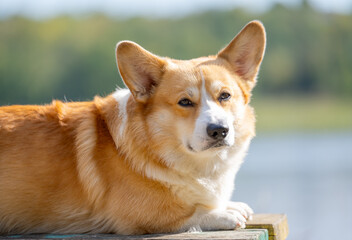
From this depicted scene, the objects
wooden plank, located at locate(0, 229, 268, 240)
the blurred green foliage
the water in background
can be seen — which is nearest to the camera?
wooden plank, located at locate(0, 229, 268, 240)

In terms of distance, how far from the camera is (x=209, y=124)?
3406 mm

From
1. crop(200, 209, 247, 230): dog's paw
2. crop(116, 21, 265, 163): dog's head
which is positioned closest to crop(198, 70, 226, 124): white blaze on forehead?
crop(116, 21, 265, 163): dog's head

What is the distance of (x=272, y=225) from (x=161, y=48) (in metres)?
36.2

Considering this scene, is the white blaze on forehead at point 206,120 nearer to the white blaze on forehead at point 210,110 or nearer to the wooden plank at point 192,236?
the white blaze on forehead at point 210,110

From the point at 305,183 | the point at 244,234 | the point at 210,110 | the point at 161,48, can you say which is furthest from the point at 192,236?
the point at 161,48

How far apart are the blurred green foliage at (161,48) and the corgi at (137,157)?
1225 inches

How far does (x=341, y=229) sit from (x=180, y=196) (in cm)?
501

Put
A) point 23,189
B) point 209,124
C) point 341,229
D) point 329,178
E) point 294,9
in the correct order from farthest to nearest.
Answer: point 294,9 < point 329,178 < point 341,229 < point 23,189 < point 209,124

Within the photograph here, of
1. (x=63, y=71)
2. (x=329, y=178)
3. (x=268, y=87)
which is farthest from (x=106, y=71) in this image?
(x=329, y=178)

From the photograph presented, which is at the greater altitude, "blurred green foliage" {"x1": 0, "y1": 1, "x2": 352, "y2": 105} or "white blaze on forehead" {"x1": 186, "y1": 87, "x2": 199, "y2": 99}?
"white blaze on forehead" {"x1": 186, "y1": 87, "x2": 199, "y2": 99}

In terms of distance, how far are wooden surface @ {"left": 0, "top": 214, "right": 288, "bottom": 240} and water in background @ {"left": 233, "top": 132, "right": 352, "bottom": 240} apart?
122 centimetres

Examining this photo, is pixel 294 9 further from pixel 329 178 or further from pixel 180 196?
pixel 180 196

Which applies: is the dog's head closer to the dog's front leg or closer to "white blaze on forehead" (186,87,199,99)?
"white blaze on forehead" (186,87,199,99)

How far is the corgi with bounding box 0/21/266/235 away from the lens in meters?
3.53
